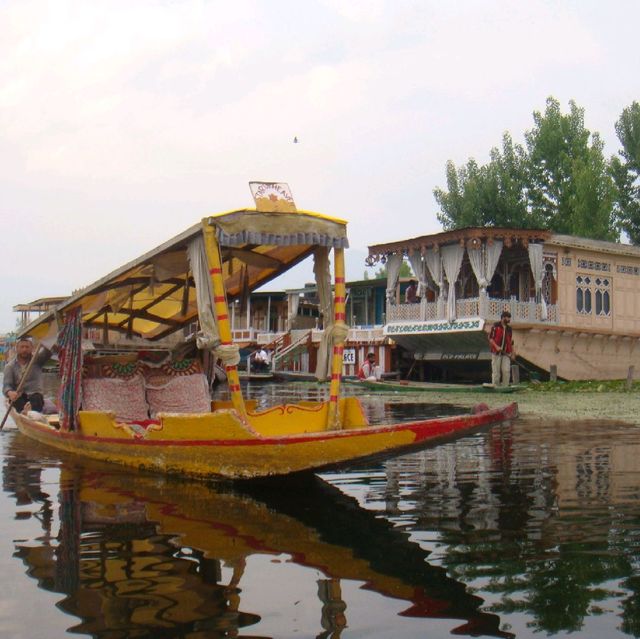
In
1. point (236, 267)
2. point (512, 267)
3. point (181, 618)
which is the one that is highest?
point (512, 267)

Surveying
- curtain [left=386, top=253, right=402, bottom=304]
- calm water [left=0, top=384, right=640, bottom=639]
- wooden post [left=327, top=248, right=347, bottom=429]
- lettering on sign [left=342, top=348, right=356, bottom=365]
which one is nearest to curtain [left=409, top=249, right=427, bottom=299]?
curtain [left=386, top=253, right=402, bottom=304]

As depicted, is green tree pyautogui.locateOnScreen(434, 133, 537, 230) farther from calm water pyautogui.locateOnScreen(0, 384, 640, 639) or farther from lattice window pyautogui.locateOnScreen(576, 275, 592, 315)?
calm water pyautogui.locateOnScreen(0, 384, 640, 639)

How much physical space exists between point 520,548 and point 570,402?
12.4 metres

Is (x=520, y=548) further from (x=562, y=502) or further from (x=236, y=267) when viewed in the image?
(x=236, y=267)

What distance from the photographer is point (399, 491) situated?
7.04 meters

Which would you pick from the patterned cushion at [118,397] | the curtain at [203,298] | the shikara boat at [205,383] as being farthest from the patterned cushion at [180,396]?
the curtain at [203,298]

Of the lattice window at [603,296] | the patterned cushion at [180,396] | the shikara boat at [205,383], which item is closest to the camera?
the shikara boat at [205,383]

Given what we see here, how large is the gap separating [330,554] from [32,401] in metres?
8.14

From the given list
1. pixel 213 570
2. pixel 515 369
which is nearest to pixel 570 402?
pixel 515 369

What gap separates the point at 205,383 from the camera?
33.3 feet

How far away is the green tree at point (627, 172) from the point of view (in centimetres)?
3775

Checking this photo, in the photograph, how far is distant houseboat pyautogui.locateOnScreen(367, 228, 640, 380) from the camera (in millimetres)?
24203

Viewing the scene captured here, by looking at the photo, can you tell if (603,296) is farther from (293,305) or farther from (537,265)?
(293,305)

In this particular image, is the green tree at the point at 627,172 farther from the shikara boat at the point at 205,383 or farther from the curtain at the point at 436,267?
the shikara boat at the point at 205,383
